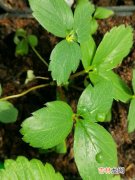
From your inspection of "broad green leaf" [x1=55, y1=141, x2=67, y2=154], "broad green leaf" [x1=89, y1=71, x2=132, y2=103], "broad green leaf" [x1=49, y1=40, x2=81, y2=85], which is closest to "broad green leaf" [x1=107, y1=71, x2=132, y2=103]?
"broad green leaf" [x1=89, y1=71, x2=132, y2=103]

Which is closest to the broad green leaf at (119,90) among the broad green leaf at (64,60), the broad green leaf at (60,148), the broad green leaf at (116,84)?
the broad green leaf at (116,84)

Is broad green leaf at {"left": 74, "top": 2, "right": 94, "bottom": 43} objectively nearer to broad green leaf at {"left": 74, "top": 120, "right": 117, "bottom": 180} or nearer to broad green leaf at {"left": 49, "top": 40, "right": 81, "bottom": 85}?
broad green leaf at {"left": 49, "top": 40, "right": 81, "bottom": 85}

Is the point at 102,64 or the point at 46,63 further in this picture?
the point at 46,63

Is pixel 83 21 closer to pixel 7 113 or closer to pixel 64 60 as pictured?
pixel 64 60

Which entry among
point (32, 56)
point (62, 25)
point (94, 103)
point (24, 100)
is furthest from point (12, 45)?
point (94, 103)

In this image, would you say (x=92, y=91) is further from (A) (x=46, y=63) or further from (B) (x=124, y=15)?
(B) (x=124, y=15)

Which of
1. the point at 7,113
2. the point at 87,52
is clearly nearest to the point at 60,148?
the point at 7,113

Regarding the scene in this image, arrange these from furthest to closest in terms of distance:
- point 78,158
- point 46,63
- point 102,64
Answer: point 46,63, point 102,64, point 78,158
